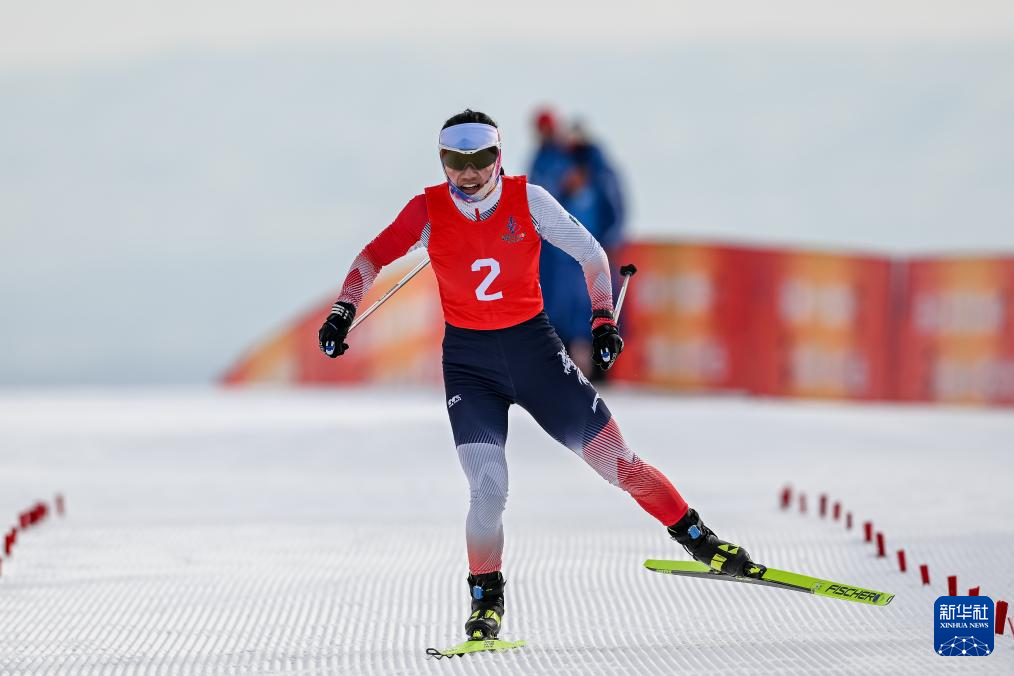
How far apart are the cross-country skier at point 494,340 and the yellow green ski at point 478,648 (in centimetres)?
17

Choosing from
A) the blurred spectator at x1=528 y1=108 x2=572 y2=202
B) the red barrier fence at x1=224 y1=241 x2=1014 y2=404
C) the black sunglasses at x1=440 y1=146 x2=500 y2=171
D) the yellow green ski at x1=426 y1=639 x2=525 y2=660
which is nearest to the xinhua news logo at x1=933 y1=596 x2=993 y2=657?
the yellow green ski at x1=426 y1=639 x2=525 y2=660

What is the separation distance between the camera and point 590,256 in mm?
4535

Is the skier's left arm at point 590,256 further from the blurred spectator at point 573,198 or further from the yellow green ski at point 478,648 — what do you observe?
the blurred spectator at point 573,198

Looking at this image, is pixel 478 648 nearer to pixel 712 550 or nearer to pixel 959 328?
pixel 712 550

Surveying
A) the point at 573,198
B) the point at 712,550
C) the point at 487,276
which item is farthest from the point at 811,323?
the point at 487,276

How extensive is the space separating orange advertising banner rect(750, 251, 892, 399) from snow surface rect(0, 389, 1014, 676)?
1.54m

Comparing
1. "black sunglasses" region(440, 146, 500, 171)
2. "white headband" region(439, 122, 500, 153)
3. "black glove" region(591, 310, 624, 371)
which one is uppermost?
"white headband" region(439, 122, 500, 153)

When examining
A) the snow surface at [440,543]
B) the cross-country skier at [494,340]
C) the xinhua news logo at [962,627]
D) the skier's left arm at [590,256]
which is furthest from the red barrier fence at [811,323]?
the xinhua news logo at [962,627]

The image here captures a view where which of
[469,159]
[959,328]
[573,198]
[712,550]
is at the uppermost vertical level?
[573,198]

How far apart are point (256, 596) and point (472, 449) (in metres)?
1.16

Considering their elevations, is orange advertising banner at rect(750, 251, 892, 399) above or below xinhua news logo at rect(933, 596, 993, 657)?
above

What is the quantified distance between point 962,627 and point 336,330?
1.85 m

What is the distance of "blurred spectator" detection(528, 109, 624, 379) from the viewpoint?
12656 mm

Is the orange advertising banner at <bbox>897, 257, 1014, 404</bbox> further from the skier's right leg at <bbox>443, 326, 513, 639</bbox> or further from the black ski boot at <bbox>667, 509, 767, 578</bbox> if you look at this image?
the skier's right leg at <bbox>443, 326, 513, 639</bbox>
